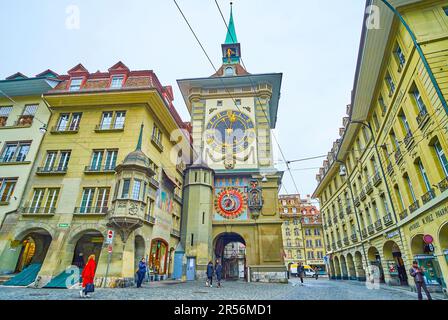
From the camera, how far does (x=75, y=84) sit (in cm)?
2206

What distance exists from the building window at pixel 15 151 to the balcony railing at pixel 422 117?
28.3 metres

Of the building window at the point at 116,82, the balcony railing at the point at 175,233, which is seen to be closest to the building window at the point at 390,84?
the building window at the point at 116,82

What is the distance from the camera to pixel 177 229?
2569 cm

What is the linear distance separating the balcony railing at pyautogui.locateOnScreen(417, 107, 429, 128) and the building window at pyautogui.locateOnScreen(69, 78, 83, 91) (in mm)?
25648

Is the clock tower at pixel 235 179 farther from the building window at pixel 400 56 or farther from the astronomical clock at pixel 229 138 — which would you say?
the building window at pixel 400 56

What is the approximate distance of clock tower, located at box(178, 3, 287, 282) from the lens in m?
25.2

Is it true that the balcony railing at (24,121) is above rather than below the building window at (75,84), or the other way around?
Answer: below

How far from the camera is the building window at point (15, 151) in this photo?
20141mm

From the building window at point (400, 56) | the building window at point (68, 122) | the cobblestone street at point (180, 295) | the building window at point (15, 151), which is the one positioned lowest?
the cobblestone street at point (180, 295)

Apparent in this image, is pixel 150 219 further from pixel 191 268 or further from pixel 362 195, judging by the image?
pixel 362 195
